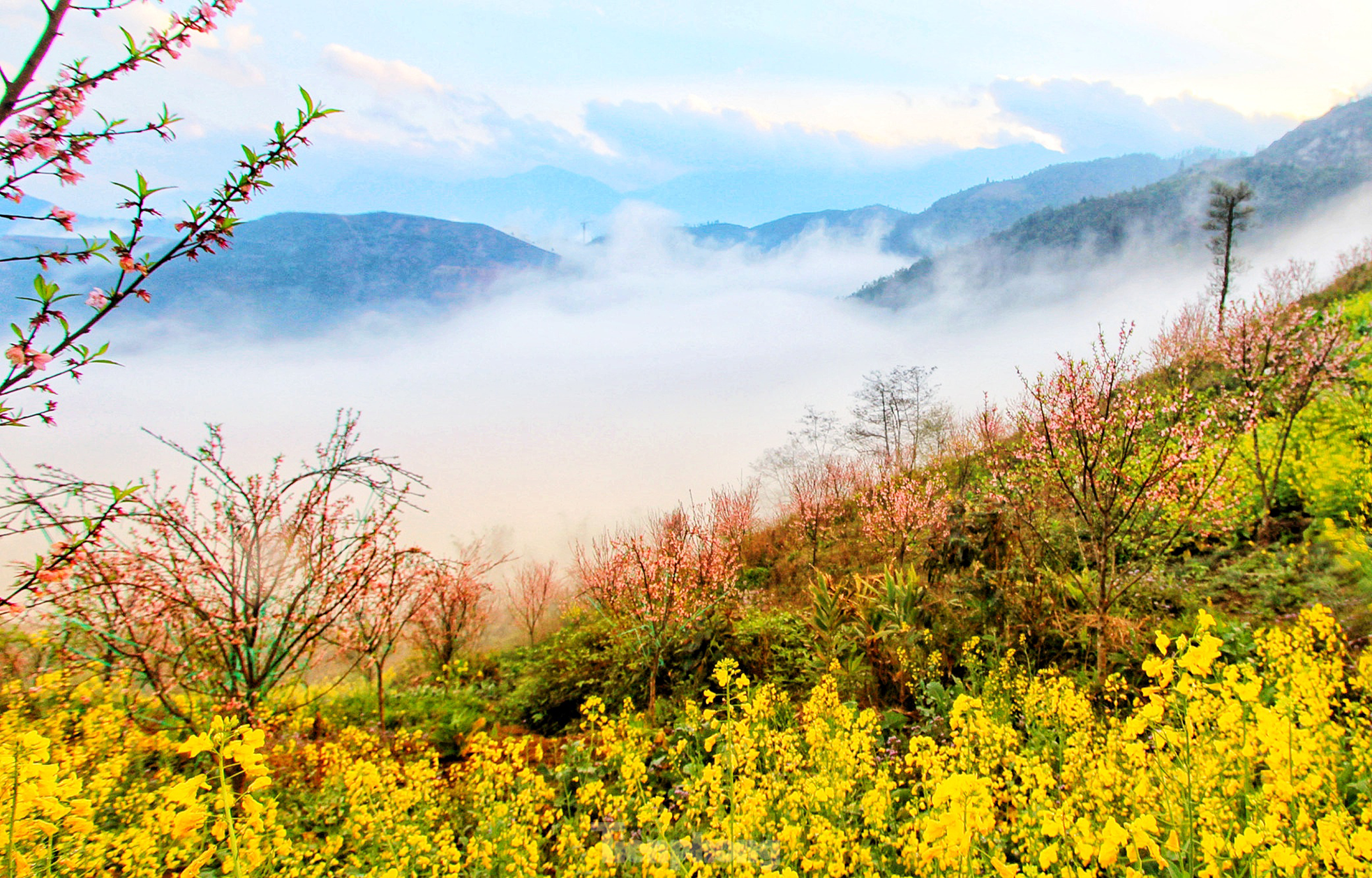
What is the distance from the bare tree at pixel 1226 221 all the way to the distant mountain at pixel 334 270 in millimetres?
112653

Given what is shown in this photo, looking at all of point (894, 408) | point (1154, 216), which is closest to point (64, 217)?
point (894, 408)

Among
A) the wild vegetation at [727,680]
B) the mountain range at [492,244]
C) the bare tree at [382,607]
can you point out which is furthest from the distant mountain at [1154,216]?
the bare tree at [382,607]

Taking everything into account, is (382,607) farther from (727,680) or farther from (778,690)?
(727,680)

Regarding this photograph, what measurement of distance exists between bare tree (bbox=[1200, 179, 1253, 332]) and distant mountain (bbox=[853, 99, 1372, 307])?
76.6 meters

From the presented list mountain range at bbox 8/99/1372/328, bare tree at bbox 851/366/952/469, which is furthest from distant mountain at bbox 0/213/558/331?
bare tree at bbox 851/366/952/469

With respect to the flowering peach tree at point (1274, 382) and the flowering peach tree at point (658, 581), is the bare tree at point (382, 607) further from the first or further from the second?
the flowering peach tree at point (1274, 382)

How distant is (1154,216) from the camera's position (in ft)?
310

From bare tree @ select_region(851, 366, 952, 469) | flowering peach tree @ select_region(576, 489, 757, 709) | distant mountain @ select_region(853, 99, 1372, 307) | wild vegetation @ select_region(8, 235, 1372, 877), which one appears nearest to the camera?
wild vegetation @ select_region(8, 235, 1372, 877)

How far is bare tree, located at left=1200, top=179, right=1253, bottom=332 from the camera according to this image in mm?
26516

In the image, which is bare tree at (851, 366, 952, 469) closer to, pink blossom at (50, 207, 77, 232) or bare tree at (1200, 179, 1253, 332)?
A: bare tree at (1200, 179, 1253, 332)

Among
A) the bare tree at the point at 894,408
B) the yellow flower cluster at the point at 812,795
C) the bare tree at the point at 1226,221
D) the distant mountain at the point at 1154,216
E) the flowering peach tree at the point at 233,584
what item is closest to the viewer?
the yellow flower cluster at the point at 812,795

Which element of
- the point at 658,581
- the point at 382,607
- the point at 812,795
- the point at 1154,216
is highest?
the point at 1154,216

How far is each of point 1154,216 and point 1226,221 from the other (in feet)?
289

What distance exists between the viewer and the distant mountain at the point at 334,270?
4486 inches
